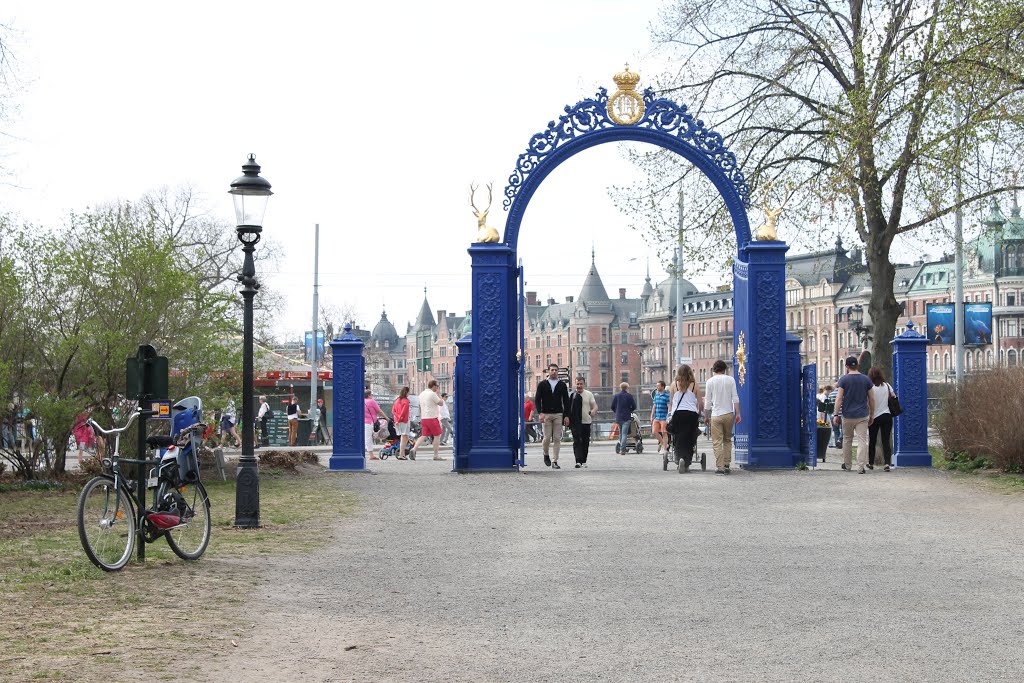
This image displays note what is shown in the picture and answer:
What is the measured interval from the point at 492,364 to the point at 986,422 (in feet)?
23.4

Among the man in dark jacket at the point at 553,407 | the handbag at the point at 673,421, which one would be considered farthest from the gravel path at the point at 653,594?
the man in dark jacket at the point at 553,407

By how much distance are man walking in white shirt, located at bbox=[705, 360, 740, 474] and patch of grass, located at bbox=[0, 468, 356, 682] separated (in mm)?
7293

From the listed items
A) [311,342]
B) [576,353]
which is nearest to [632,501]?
[311,342]

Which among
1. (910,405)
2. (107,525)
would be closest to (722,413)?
(910,405)

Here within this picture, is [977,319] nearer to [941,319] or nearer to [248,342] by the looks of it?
[941,319]

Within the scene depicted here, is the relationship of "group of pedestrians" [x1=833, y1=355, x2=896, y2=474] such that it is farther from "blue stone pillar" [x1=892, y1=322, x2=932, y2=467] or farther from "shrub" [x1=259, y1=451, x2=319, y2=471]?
"shrub" [x1=259, y1=451, x2=319, y2=471]

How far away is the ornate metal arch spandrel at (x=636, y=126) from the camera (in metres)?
22.2

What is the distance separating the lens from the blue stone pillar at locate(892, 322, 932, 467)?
868 inches

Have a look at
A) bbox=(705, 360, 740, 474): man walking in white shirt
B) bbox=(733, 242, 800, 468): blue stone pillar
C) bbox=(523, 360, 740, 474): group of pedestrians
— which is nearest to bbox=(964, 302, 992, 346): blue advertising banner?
bbox=(523, 360, 740, 474): group of pedestrians

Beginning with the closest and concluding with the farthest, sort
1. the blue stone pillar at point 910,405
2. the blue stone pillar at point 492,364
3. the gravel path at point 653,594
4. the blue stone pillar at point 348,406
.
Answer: the gravel path at point 653,594 < the blue stone pillar at point 492,364 < the blue stone pillar at point 910,405 < the blue stone pillar at point 348,406

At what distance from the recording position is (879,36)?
2584cm

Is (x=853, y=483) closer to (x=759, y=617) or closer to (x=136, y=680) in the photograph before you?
(x=759, y=617)

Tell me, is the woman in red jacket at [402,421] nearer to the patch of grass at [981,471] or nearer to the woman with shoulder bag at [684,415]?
the woman with shoulder bag at [684,415]

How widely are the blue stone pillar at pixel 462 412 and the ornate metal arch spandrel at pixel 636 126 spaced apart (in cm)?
255
